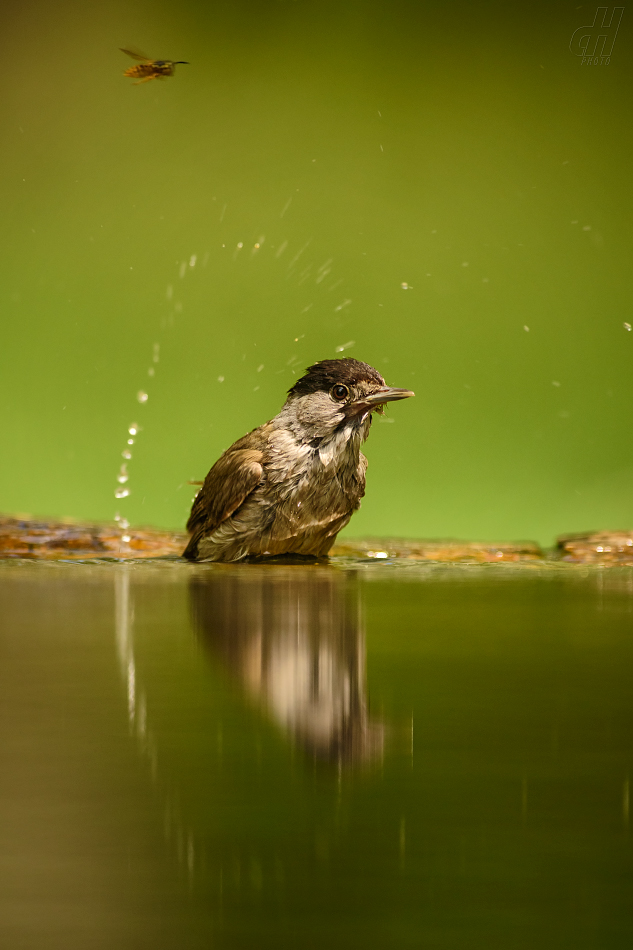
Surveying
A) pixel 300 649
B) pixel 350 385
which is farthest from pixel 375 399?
pixel 300 649

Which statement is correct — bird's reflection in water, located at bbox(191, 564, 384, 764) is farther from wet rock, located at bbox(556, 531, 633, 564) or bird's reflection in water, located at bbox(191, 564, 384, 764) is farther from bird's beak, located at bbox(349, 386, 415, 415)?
wet rock, located at bbox(556, 531, 633, 564)

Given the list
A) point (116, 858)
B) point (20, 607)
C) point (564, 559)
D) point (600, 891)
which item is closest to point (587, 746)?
point (600, 891)

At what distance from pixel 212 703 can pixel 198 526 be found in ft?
7.04

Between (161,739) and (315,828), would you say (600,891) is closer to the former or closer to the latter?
(315,828)

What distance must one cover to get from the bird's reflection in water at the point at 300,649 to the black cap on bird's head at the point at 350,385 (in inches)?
28.1

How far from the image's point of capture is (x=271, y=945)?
20.6 inches

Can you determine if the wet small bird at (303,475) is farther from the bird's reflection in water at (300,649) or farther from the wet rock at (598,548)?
the wet rock at (598,548)

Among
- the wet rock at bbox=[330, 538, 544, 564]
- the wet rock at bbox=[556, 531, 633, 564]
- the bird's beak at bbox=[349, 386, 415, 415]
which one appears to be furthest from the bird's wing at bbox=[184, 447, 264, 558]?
the wet rock at bbox=[556, 531, 633, 564]

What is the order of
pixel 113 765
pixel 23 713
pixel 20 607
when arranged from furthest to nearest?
pixel 20 607
pixel 23 713
pixel 113 765

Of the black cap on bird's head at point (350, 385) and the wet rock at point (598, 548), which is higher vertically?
the black cap on bird's head at point (350, 385)

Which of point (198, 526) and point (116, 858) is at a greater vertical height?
point (198, 526)

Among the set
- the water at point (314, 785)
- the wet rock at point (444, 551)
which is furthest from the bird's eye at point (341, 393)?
the water at point (314, 785)

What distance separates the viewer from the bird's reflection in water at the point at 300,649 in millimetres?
942

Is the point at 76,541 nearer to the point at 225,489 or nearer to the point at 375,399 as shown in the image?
the point at 225,489
